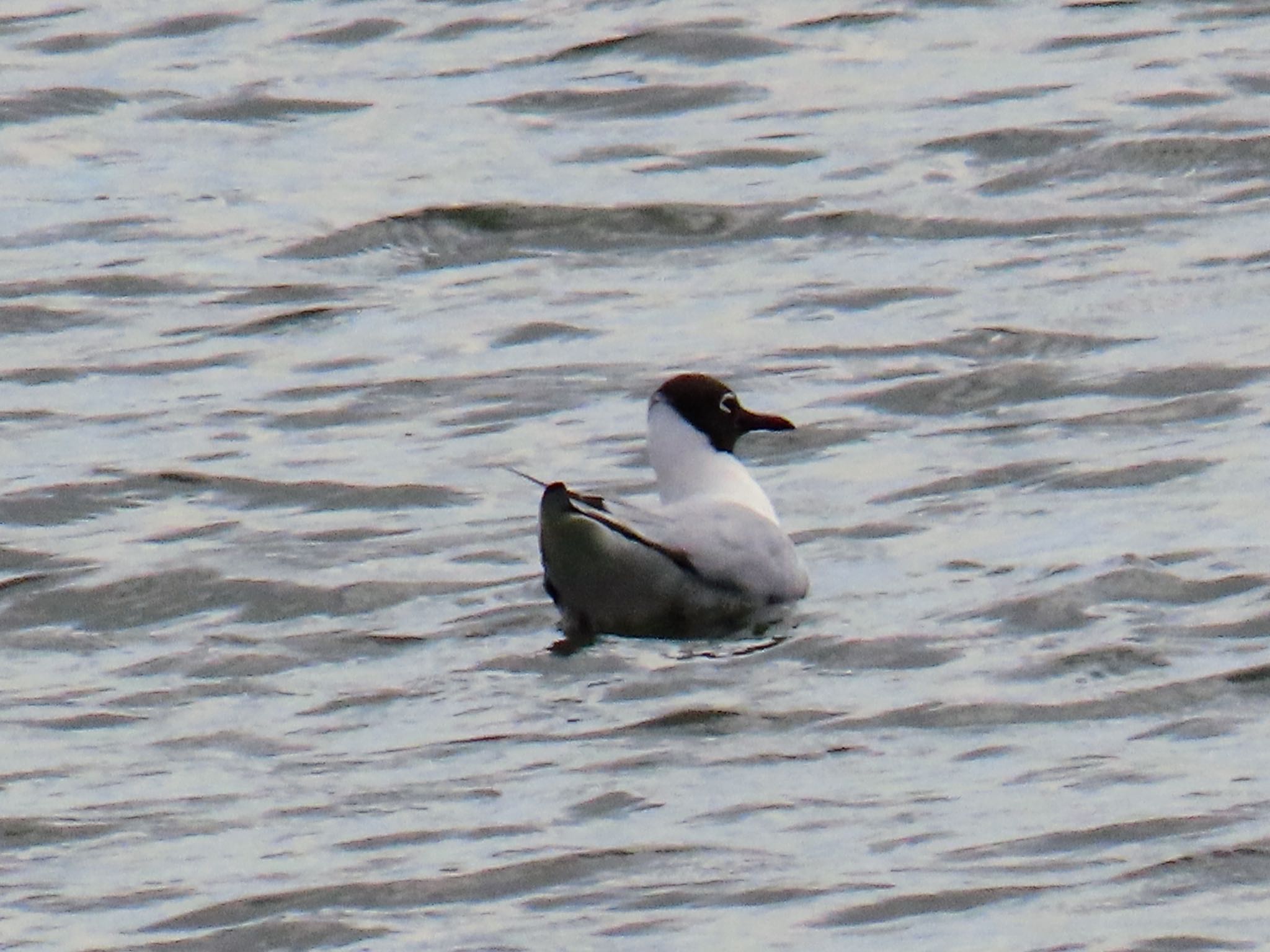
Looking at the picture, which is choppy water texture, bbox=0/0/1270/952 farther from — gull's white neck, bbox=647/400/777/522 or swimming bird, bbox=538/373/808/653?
gull's white neck, bbox=647/400/777/522

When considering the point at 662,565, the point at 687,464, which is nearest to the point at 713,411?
the point at 687,464

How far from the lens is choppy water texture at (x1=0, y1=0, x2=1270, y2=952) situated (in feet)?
26.0

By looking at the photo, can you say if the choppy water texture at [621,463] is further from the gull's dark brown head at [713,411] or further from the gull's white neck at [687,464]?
the gull's dark brown head at [713,411]

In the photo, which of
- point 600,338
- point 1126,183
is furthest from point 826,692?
point 1126,183

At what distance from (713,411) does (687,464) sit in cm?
22

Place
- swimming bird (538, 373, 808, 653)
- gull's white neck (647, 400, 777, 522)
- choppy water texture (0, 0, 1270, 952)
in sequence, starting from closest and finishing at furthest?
choppy water texture (0, 0, 1270, 952)
swimming bird (538, 373, 808, 653)
gull's white neck (647, 400, 777, 522)

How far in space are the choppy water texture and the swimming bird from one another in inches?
6.0

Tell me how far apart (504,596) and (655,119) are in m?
7.24

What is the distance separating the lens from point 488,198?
15938mm

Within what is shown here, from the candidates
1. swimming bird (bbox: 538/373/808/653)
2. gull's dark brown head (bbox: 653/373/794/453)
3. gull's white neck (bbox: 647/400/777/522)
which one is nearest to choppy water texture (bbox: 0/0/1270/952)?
swimming bird (bbox: 538/373/808/653)

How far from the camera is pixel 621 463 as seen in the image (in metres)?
12.2

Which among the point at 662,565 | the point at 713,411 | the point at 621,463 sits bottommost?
the point at 621,463

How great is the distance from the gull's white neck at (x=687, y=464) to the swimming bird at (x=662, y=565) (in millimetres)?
123

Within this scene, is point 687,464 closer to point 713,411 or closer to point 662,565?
point 713,411
